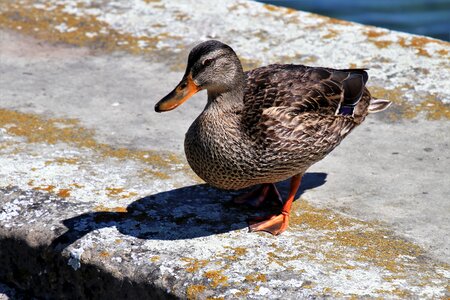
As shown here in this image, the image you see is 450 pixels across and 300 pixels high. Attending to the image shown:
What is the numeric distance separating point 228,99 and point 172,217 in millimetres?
652

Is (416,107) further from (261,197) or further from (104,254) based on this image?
(104,254)

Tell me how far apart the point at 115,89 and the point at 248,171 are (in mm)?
1822

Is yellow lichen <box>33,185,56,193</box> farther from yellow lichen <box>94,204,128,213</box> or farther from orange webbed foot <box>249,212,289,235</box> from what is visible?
orange webbed foot <box>249,212,289,235</box>

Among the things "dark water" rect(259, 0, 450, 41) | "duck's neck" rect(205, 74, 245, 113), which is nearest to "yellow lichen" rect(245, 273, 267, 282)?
"duck's neck" rect(205, 74, 245, 113)

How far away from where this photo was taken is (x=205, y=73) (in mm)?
4348

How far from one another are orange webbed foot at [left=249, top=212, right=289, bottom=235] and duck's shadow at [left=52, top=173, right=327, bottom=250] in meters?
0.06

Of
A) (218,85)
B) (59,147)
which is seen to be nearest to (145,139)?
(59,147)

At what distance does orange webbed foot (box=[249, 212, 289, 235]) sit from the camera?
13.9 ft

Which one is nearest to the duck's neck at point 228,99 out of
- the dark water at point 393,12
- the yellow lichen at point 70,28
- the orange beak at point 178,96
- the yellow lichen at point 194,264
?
the orange beak at point 178,96

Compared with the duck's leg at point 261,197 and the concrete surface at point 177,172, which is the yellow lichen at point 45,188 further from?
the duck's leg at point 261,197

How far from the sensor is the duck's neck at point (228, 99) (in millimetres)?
4418

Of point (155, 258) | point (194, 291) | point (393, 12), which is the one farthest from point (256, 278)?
point (393, 12)

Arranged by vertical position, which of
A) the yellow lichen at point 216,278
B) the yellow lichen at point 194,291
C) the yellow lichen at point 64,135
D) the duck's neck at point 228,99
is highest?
the duck's neck at point 228,99

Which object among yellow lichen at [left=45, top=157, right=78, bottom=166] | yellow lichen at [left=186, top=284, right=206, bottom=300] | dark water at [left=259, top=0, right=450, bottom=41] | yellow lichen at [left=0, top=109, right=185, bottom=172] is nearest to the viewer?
yellow lichen at [left=186, top=284, right=206, bottom=300]
